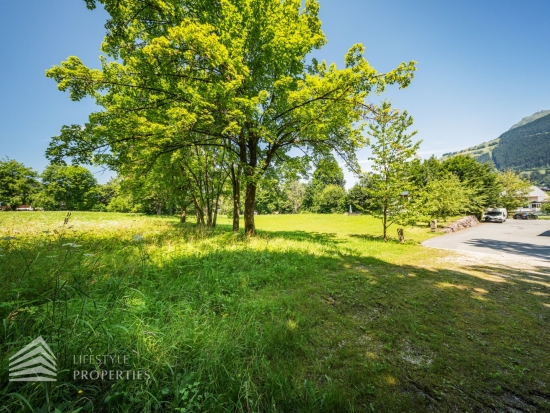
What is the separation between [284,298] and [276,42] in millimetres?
9362

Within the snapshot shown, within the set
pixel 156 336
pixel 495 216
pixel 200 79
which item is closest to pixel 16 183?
pixel 200 79

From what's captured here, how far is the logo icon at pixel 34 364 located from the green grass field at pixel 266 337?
51mm

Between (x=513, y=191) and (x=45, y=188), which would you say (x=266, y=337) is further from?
(x=45, y=188)

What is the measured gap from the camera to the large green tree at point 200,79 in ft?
24.2

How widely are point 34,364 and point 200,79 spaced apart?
878cm

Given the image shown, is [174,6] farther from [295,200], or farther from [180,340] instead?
[295,200]

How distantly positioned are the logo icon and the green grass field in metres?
0.05

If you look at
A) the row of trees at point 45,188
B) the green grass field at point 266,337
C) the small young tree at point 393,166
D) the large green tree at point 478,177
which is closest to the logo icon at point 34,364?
the green grass field at point 266,337

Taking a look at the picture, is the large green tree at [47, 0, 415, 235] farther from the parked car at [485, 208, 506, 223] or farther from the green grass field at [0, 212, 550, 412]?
the parked car at [485, 208, 506, 223]

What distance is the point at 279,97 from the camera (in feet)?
31.8

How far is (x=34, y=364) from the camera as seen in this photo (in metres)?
1.62

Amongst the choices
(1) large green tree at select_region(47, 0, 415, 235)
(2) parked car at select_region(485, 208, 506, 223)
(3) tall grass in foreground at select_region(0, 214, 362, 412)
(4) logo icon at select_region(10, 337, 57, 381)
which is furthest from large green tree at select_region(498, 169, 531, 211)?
(4) logo icon at select_region(10, 337, 57, 381)

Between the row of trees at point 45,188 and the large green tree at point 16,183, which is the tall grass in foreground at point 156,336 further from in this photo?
the large green tree at point 16,183

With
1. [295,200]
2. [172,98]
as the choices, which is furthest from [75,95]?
[295,200]
